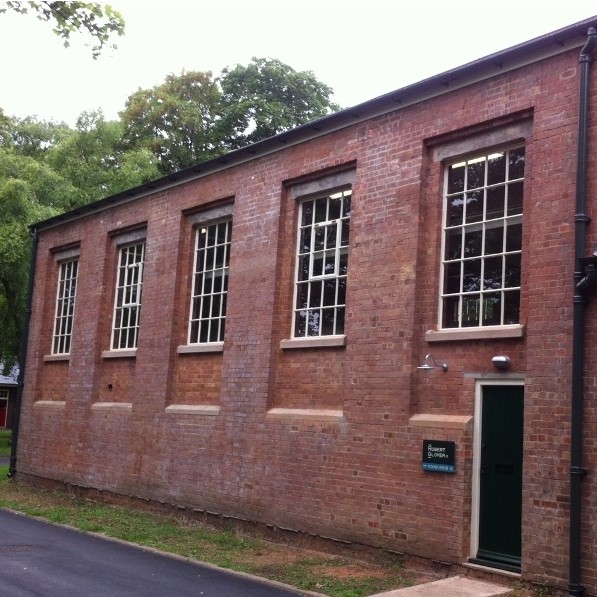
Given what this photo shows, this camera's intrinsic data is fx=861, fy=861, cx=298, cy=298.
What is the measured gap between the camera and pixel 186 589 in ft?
31.5

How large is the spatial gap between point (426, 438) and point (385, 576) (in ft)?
5.65

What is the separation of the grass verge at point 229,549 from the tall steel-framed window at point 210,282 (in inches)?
131

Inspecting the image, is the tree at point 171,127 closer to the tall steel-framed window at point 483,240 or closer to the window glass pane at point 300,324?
the window glass pane at point 300,324

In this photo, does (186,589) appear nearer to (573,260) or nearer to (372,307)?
(372,307)

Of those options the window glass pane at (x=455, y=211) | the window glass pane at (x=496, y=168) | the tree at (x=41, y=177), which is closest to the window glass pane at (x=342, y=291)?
the window glass pane at (x=455, y=211)

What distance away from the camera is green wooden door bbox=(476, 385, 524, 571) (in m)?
9.81

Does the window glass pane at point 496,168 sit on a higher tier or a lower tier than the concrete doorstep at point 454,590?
higher

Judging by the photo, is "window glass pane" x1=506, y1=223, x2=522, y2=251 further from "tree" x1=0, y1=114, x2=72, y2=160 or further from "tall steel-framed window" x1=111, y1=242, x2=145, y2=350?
"tree" x1=0, y1=114, x2=72, y2=160

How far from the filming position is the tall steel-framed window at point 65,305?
20078mm

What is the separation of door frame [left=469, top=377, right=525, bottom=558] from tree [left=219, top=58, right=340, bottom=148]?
27321 millimetres

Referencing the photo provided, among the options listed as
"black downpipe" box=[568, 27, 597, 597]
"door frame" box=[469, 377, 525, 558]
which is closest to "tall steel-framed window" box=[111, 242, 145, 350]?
"door frame" box=[469, 377, 525, 558]

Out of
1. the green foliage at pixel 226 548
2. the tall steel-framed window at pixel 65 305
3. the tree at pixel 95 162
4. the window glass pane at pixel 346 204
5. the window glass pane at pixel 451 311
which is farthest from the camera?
the tree at pixel 95 162

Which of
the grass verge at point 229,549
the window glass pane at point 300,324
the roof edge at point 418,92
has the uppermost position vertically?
the roof edge at point 418,92

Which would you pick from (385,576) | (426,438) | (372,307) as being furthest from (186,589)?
(372,307)
